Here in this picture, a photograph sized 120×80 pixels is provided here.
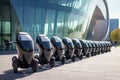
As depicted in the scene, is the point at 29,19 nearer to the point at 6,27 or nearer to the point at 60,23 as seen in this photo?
the point at 6,27

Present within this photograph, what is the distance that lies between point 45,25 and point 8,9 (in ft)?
18.5

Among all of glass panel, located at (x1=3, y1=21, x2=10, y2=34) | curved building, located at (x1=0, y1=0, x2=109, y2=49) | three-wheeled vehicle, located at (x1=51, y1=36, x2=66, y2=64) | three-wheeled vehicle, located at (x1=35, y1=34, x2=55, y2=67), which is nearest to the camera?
three-wheeled vehicle, located at (x1=35, y1=34, x2=55, y2=67)

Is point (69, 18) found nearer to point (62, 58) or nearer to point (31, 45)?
point (62, 58)

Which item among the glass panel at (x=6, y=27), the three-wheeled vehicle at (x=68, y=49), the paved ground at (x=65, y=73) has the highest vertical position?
the glass panel at (x=6, y=27)

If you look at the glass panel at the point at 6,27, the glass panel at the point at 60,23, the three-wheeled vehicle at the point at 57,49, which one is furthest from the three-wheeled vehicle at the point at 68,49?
the glass panel at the point at 6,27

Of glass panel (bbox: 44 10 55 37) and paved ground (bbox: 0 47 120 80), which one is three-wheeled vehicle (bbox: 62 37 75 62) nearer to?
paved ground (bbox: 0 47 120 80)

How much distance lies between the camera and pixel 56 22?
45281mm

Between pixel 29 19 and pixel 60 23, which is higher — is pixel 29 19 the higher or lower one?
the higher one

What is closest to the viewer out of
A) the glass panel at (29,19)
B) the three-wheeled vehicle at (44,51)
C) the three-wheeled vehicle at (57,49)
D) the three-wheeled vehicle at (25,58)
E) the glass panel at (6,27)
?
the three-wheeled vehicle at (25,58)

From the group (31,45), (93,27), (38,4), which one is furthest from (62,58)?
(93,27)

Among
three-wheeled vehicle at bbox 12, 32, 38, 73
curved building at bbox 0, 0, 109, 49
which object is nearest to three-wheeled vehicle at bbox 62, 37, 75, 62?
three-wheeled vehicle at bbox 12, 32, 38, 73

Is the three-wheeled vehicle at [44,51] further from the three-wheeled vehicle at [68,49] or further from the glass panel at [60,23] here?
the glass panel at [60,23]

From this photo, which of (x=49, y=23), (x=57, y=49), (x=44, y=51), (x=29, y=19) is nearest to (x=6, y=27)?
(x=29, y=19)

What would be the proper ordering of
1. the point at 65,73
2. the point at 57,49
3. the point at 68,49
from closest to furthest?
the point at 65,73 → the point at 57,49 → the point at 68,49
